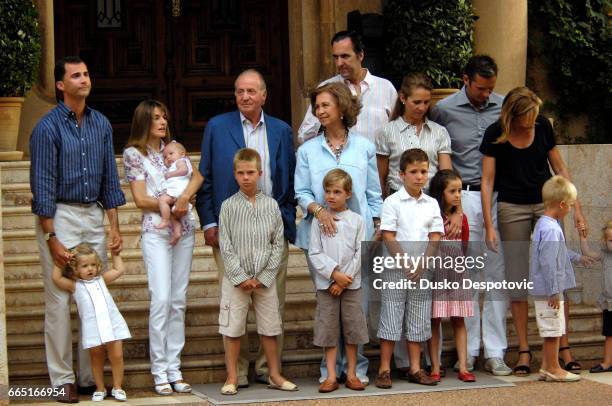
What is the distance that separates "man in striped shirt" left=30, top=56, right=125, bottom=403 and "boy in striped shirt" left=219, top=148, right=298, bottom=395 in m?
0.74

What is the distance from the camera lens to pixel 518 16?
12586 millimetres

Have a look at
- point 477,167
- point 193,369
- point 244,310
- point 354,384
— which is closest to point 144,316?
point 193,369

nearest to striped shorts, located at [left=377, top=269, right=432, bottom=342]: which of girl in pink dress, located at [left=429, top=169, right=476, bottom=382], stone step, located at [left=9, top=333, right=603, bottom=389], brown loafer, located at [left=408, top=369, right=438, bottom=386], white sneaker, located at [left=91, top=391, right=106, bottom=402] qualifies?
girl in pink dress, located at [left=429, top=169, right=476, bottom=382]

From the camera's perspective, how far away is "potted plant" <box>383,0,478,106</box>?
12570 mm

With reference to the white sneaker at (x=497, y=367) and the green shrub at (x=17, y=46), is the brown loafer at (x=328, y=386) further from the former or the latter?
the green shrub at (x=17, y=46)

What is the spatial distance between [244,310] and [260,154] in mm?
1063

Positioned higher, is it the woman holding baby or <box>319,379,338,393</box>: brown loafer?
the woman holding baby

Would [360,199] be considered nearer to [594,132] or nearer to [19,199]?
[19,199]

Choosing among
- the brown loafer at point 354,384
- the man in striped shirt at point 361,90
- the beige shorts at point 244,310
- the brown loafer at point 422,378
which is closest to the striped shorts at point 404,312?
the brown loafer at point 422,378

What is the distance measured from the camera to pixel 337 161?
8.46 m

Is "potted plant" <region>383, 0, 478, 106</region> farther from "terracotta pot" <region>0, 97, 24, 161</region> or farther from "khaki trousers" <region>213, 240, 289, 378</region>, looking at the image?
"khaki trousers" <region>213, 240, 289, 378</region>

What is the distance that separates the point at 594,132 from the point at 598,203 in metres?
3.18

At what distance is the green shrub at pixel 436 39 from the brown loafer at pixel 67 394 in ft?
19.2

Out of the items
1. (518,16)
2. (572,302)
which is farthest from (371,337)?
(518,16)
